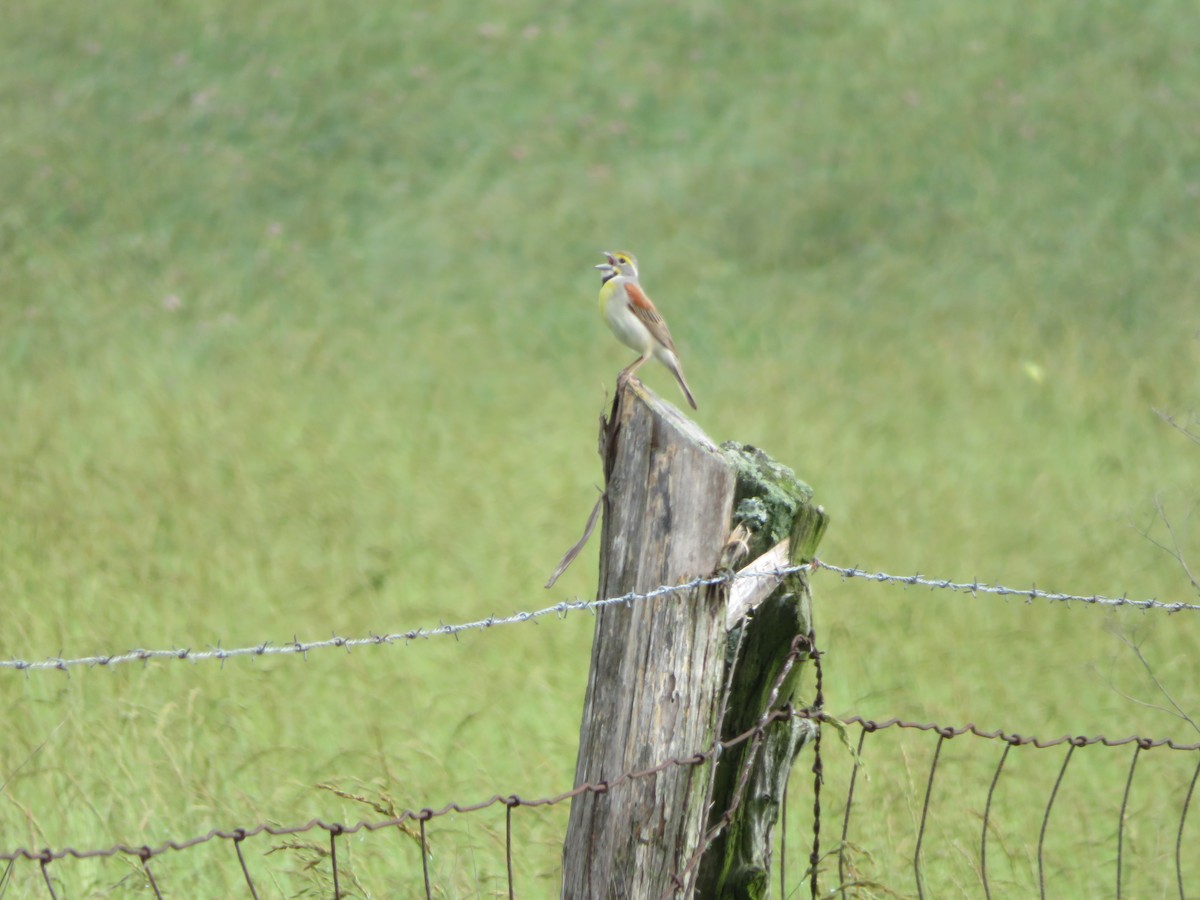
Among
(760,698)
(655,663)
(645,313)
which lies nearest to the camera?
(655,663)

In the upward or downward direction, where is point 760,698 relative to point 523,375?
downward

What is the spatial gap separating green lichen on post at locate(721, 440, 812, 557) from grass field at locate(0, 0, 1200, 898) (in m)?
1.08

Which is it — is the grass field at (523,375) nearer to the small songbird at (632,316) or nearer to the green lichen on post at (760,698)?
the green lichen on post at (760,698)

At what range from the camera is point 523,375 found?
1158 centimetres

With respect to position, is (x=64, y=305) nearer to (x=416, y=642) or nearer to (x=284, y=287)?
(x=284, y=287)

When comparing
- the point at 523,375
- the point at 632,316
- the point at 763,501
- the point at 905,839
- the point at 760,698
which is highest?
the point at 523,375

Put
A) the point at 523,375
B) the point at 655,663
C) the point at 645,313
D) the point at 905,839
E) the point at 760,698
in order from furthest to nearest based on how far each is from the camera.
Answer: the point at 523,375
the point at 645,313
the point at 905,839
the point at 760,698
the point at 655,663

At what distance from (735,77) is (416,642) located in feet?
36.7

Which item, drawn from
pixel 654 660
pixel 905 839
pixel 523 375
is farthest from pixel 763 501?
pixel 523 375

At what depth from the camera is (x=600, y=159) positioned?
49.9 feet

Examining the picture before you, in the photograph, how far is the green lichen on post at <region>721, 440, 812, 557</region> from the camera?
3.06 meters

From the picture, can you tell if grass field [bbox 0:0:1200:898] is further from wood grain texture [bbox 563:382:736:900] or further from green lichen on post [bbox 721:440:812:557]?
green lichen on post [bbox 721:440:812:557]

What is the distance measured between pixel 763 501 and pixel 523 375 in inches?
338

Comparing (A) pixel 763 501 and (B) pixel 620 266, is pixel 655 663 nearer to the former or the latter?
(A) pixel 763 501
